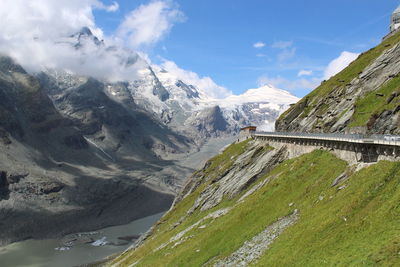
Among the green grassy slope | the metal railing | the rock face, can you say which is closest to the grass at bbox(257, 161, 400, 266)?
the green grassy slope

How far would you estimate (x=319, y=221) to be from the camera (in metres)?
35.6

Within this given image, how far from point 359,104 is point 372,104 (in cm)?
260

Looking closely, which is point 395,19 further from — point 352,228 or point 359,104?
point 352,228

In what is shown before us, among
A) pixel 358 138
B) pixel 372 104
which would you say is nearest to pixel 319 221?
pixel 358 138

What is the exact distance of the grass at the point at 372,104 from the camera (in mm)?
58197

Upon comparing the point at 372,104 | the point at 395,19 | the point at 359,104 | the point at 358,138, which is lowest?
the point at 358,138

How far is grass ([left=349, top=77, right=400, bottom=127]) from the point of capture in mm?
58197

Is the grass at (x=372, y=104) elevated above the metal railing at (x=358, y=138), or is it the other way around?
the grass at (x=372, y=104)

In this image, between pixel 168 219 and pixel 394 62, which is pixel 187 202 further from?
pixel 394 62

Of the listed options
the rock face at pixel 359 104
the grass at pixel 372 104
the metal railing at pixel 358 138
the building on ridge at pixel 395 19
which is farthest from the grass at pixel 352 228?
the building on ridge at pixel 395 19

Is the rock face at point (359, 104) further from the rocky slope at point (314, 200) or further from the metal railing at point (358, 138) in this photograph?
the metal railing at point (358, 138)

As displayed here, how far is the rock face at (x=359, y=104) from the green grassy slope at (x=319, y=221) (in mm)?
8264

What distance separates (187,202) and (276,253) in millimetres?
70969

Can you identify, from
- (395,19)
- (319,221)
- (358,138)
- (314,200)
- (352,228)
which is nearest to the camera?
(352,228)
